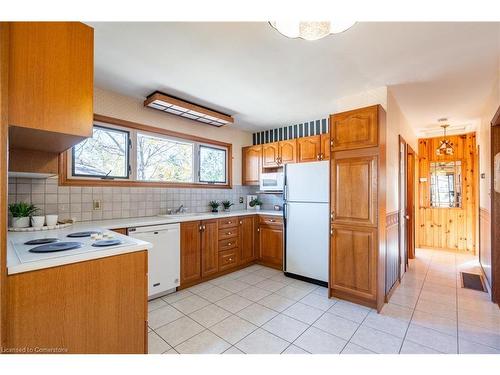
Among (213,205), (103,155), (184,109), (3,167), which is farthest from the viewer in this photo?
(213,205)

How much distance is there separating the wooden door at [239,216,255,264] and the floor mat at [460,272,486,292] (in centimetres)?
286

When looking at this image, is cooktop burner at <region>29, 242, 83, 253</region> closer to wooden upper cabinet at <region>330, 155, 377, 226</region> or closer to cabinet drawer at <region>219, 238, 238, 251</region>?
cabinet drawer at <region>219, 238, 238, 251</region>

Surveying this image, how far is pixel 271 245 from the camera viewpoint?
3.75 metres

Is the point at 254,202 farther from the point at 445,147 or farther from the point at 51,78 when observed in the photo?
the point at 445,147

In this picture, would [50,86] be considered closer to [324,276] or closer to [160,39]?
[160,39]

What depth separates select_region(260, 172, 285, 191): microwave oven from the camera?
13.0 feet

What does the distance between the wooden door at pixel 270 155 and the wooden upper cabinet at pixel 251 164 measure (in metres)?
0.09

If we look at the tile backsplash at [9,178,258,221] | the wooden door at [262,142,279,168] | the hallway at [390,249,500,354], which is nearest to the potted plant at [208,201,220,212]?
the tile backsplash at [9,178,258,221]

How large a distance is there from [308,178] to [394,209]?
45.0 inches

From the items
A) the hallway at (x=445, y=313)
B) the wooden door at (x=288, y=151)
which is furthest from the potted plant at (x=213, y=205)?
the hallway at (x=445, y=313)

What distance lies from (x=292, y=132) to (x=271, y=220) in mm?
1642

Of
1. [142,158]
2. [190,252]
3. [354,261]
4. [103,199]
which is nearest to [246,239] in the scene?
[190,252]

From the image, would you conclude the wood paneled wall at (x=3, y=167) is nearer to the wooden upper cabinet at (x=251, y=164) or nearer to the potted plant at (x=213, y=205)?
the potted plant at (x=213, y=205)
